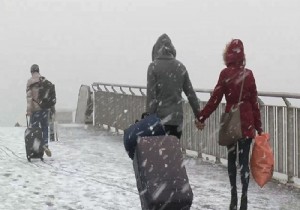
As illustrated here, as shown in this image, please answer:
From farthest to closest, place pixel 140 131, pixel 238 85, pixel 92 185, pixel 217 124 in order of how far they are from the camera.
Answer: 1. pixel 217 124
2. pixel 92 185
3. pixel 238 85
4. pixel 140 131

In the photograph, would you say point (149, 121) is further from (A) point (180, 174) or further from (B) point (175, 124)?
(B) point (175, 124)

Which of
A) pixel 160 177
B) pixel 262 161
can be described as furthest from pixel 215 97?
pixel 160 177

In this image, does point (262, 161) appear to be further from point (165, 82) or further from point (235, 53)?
point (165, 82)

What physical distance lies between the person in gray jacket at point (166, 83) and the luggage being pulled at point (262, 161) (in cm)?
99

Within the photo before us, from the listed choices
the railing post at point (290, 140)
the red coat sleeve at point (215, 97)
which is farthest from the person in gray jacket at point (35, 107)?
the red coat sleeve at point (215, 97)

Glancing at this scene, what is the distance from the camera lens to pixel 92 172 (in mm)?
9023

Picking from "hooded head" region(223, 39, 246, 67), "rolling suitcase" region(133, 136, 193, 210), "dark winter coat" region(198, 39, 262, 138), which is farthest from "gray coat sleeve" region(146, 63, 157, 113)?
"rolling suitcase" region(133, 136, 193, 210)

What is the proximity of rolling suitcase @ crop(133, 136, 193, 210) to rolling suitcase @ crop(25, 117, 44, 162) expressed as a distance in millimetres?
5690

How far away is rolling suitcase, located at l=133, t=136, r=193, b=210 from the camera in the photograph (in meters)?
4.73

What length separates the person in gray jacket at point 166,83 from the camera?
620 cm

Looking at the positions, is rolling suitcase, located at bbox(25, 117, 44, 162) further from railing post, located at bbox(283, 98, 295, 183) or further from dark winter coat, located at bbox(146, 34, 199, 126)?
railing post, located at bbox(283, 98, 295, 183)

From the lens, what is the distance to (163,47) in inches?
245

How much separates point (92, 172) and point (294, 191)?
3230mm

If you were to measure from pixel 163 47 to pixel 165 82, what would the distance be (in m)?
0.39
